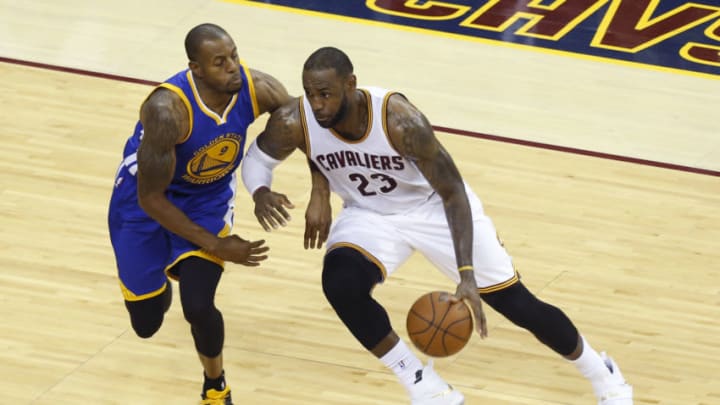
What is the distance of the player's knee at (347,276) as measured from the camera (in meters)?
5.57

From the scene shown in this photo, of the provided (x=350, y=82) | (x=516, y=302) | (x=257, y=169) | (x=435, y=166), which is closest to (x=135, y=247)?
(x=257, y=169)

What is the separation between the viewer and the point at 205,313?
5637 millimetres

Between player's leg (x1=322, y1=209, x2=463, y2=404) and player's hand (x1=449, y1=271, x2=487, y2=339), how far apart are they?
0.37 m

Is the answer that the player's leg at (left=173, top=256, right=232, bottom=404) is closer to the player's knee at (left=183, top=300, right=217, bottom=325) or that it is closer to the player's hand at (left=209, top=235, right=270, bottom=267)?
the player's knee at (left=183, top=300, right=217, bottom=325)

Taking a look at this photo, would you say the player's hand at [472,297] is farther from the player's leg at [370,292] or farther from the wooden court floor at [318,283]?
the wooden court floor at [318,283]

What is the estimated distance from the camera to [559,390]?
6.30m

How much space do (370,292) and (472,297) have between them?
499 millimetres

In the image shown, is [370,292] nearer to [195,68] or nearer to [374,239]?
[374,239]

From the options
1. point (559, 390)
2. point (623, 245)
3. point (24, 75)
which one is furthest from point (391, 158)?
point (24, 75)

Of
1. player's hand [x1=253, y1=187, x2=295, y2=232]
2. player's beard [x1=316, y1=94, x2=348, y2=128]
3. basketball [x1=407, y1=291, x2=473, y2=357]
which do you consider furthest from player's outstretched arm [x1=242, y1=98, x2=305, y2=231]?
basketball [x1=407, y1=291, x2=473, y2=357]

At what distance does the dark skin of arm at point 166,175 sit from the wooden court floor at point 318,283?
854mm

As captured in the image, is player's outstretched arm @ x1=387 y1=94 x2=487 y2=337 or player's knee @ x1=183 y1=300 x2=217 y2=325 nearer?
player's outstretched arm @ x1=387 y1=94 x2=487 y2=337

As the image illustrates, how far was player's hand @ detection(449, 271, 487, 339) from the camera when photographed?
17.6 feet

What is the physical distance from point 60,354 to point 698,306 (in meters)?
3.14
